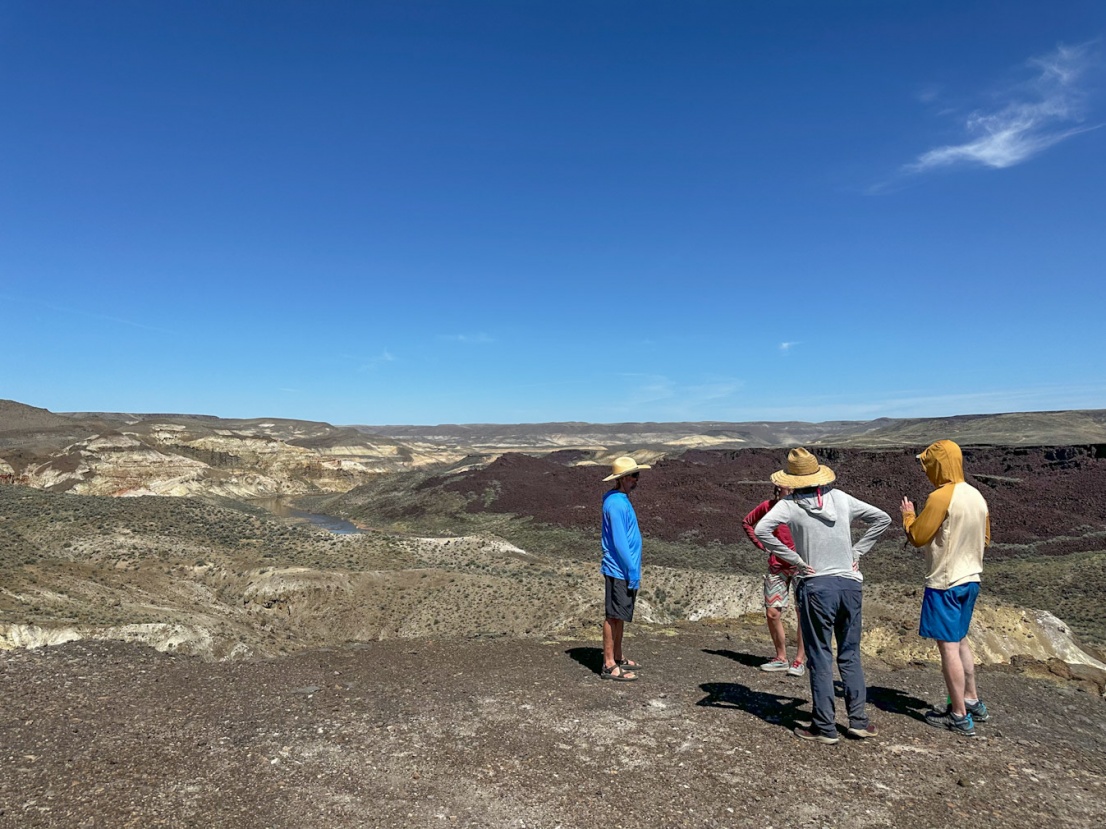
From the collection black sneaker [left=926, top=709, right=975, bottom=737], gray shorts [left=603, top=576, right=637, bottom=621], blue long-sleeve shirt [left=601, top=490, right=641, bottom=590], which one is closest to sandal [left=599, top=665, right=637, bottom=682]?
gray shorts [left=603, top=576, right=637, bottom=621]

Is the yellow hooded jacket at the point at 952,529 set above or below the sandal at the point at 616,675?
above

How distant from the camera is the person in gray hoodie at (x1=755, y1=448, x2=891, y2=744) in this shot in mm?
5672

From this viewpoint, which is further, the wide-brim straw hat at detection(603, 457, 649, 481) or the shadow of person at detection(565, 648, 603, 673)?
the shadow of person at detection(565, 648, 603, 673)

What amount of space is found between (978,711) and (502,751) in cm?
490

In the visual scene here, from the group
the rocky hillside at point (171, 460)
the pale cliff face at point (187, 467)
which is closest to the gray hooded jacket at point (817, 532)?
the pale cliff face at point (187, 467)

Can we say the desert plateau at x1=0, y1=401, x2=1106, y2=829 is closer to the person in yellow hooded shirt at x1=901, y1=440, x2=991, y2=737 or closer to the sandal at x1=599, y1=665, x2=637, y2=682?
the sandal at x1=599, y1=665, x2=637, y2=682

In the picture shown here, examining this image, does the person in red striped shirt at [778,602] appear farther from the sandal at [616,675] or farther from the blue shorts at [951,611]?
the blue shorts at [951,611]

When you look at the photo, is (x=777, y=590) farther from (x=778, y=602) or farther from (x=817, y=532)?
(x=817, y=532)

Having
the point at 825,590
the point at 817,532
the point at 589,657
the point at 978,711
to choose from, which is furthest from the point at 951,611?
the point at 589,657

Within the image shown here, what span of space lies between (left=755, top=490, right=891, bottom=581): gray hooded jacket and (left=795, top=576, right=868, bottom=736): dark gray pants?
12 cm

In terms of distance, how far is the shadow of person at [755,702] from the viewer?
6.48 meters

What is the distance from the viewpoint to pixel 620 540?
24.7ft

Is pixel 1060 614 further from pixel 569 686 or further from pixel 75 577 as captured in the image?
pixel 75 577

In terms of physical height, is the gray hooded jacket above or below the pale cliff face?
above
